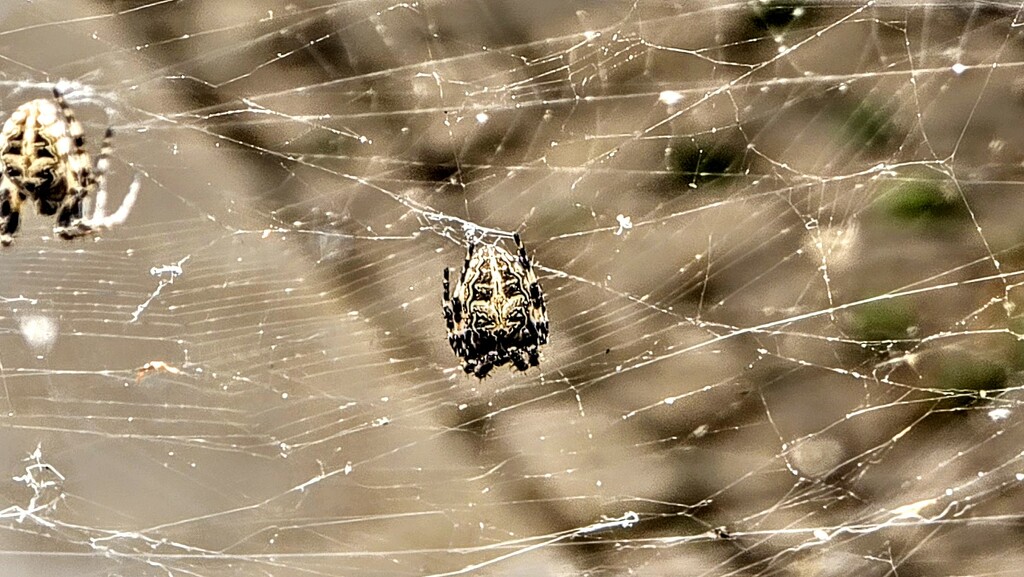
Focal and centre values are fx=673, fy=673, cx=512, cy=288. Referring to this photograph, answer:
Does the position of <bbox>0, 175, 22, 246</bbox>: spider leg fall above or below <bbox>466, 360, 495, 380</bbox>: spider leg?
above

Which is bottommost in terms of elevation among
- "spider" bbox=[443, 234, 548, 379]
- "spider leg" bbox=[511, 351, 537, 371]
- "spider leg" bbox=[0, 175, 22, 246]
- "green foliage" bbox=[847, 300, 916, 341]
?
→ "green foliage" bbox=[847, 300, 916, 341]

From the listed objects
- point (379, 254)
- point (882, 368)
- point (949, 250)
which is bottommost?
point (882, 368)

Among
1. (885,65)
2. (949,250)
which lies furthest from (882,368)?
(885,65)

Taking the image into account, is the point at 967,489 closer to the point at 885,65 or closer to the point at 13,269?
the point at 885,65

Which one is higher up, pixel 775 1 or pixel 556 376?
pixel 775 1

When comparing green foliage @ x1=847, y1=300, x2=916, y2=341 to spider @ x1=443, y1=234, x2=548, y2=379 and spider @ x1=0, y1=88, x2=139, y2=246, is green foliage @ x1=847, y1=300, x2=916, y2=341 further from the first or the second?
spider @ x1=0, y1=88, x2=139, y2=246

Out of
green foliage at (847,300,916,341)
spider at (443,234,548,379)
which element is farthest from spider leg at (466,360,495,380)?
green foliage at (847,300,916,341)
